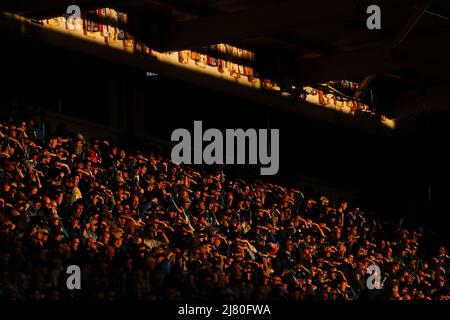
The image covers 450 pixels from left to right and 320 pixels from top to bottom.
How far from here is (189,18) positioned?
2361 cm

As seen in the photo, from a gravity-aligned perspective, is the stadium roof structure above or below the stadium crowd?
above

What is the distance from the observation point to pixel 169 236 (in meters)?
19.9

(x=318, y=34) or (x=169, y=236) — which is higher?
(x=318, y=34)

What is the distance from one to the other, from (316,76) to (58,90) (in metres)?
5.78

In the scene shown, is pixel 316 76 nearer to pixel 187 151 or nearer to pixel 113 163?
pixel 187 151

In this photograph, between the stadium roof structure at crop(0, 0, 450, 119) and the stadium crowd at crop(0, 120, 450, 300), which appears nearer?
the stadium crowd at crop(0, 120, 450, 300)

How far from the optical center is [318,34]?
24.8 m

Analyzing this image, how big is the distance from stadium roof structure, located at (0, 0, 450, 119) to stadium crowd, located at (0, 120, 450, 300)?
253 cm

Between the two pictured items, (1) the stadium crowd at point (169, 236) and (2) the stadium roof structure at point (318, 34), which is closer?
(1) the stadium crowd at point (169, 236)

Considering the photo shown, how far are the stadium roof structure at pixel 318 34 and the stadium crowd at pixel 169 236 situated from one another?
2527mm

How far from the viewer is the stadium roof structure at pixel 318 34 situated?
68.6 ft

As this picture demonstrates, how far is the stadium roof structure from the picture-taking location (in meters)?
20.9

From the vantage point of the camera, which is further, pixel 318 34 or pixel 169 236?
pixel 318 34

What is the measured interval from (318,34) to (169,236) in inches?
278
